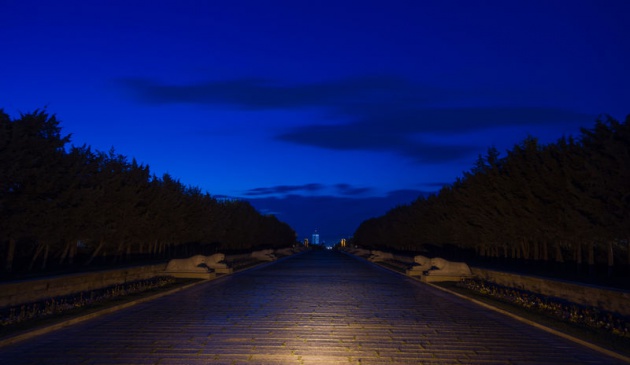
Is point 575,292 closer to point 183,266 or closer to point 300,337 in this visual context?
point 300,337

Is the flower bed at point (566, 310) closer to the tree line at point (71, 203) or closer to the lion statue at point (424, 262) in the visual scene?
the lion statue at point (424, 262)

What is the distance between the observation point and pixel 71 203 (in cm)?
2212

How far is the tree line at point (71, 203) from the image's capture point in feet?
61.9

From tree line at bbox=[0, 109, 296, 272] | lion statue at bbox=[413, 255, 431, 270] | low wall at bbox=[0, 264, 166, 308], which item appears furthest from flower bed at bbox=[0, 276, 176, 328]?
lion statue at bbox=[413, 255, 431, 270]

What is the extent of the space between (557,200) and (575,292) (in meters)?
10.0

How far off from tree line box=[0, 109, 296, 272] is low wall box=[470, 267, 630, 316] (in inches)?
685

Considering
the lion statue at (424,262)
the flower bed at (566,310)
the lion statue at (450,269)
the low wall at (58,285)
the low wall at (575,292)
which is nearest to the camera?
the flower bed at (566,310)

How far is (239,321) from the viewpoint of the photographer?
12.1 m

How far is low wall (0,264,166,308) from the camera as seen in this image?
13.0 metres

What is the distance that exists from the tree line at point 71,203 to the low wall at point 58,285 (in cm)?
354

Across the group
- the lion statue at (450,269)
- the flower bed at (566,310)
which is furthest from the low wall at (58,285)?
the lion statue at (450,269)

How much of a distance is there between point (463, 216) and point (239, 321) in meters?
27.4

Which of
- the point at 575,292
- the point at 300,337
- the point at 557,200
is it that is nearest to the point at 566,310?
the point at 575,292

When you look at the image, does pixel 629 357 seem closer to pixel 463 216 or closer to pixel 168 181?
pixel 463 216
